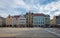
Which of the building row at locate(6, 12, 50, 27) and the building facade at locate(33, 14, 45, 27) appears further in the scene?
the building facade at locate(33, 14, 45, 27)

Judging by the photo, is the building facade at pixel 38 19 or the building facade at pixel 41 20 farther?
the building facade at pixel 38 19

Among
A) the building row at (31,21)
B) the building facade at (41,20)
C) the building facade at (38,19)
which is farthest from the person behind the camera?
the building facade at (38,19)

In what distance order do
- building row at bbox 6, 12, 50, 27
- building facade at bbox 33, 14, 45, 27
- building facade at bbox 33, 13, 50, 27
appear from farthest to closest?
1. building facade at bbox 33, 14, 45, 27
2. building facade at bbox 33, 13, 50, 27
3. building row at bbox 6, 12, 50, 27

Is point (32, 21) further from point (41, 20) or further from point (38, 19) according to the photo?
point (38, 19)

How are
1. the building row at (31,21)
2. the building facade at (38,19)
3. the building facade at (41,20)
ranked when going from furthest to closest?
the building facade at (38,19) → the building facade at (41,20) → the building row at (31,21)

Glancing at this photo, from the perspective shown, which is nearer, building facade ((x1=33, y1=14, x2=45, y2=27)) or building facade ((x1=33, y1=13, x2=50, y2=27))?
building facade ((x1=33, y1=13, x2=50, y2=27))

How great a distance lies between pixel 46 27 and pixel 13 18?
16.0 feet

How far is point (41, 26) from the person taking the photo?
62.3ft

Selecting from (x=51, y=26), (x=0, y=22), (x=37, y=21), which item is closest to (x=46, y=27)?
(x=51, y=26)

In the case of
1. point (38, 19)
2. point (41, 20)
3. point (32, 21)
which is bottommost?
point (32, 21)

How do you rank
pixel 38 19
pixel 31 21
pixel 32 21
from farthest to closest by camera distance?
pixel 38 19
pixel 32 21
pixel 31 21

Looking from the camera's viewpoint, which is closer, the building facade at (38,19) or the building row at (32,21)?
the building row at (32,21)

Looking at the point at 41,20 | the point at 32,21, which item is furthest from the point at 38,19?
the point at 32,21

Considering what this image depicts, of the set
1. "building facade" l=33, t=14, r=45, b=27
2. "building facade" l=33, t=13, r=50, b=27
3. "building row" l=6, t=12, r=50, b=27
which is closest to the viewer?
"building row" l=6, t=12, r=50, b=27
